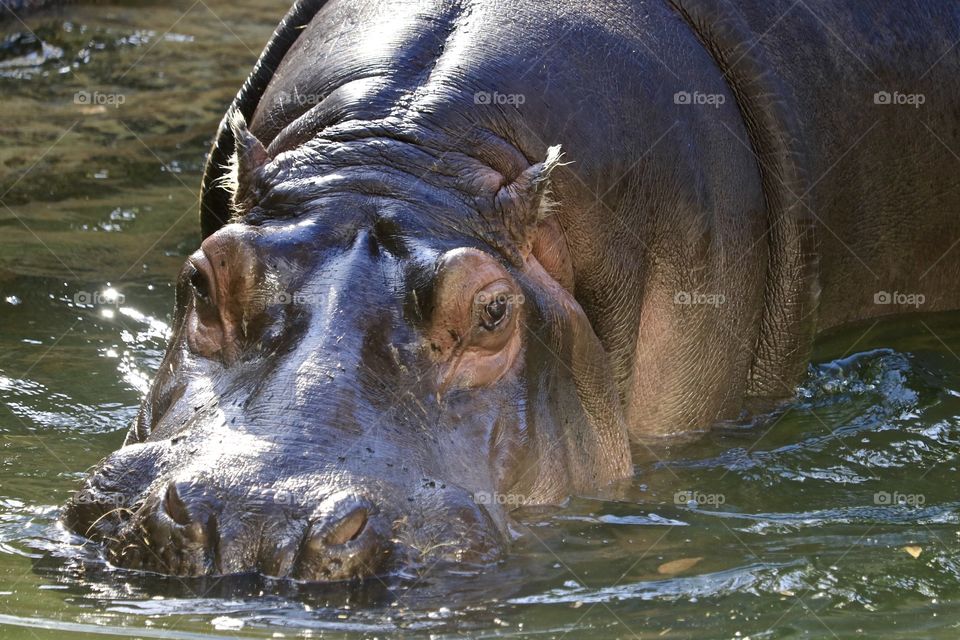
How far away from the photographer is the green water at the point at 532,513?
3629mm

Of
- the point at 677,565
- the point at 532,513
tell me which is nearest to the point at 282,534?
the point at 532,513

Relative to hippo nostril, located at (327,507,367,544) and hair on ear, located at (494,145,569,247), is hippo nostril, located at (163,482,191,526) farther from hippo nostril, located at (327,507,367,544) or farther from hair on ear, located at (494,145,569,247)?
hair on ear, located at (494,145,569,247)

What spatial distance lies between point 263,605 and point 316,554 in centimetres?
17

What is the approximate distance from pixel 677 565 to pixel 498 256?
1079mm

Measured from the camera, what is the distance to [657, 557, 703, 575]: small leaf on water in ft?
13.8

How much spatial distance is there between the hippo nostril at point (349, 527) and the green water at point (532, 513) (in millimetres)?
127

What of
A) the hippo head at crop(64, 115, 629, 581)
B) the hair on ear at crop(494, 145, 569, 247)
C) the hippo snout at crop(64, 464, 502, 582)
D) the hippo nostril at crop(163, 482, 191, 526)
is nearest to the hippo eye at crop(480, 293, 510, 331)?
the hippo head at crop(64, 115, 629, 581)

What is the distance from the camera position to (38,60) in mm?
11711

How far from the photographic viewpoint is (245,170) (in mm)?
4867

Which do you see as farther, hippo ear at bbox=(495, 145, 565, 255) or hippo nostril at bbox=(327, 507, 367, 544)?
hippo ear at bbox=(495, 145, 565, 255)

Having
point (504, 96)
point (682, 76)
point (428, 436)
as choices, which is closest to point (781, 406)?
point (682, 76)

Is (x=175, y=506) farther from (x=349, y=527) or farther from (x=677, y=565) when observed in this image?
(x=677, y=565)

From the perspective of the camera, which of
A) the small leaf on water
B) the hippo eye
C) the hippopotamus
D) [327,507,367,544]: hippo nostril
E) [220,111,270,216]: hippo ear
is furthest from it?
[220,111,270,216]: hippo ear

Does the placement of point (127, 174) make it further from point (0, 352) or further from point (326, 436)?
point (326, 436)
